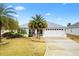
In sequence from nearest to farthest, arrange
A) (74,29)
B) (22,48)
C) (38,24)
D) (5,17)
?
(22,48)
(5,17)
(38,24)
(74,29)

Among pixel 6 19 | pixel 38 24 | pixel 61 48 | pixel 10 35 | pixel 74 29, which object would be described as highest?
pixel 6 19

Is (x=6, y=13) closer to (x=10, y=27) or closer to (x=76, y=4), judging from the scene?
(x=10, y=27)

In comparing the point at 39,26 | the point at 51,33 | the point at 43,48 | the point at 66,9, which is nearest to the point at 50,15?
the point at 66,9

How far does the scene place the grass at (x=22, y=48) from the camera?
8461mm

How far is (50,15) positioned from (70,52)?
5.45 ft

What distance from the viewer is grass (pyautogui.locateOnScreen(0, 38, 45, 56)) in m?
8.46

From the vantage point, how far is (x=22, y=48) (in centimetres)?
884

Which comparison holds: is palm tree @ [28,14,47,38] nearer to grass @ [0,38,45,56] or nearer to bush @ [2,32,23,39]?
bush @ [2,32,23,39]

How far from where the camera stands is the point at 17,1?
8.04 metres

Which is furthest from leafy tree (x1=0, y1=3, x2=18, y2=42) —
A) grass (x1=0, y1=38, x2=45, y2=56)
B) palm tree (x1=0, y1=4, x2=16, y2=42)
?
grass (x1=0, y1=38, x2=45, y2=56)

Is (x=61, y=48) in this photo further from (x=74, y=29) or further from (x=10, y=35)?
(x=74, y=29)

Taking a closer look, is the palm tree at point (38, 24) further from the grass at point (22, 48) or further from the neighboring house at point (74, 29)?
the neighboring house at point (74, 29)

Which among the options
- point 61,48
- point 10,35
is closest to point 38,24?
point 10,35

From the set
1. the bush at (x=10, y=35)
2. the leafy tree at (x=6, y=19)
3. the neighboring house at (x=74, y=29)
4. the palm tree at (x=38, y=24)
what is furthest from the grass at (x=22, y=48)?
the neighboring house at (x=74, y=29)
